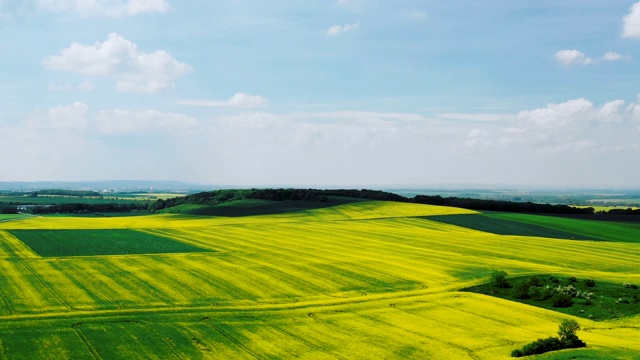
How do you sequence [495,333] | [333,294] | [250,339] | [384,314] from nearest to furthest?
[250,339] < [495,333] < [384,314] < [333,294]

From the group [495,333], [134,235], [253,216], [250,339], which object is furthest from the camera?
[253,216]

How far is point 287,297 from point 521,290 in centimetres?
2478

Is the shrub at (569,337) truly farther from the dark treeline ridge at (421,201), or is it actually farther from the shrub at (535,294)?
the dark treeline ridge at (421,201)

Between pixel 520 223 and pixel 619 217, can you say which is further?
pixel 619 217

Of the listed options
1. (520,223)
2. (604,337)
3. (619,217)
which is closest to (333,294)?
(604,337)

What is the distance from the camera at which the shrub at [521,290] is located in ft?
192

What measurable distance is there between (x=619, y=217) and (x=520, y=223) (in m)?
36.0

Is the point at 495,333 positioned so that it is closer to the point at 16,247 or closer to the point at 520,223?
the point at 16,247

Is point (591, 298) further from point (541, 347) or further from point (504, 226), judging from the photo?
point (504, 226)

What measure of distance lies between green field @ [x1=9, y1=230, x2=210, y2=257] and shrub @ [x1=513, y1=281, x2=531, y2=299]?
45.7 meters

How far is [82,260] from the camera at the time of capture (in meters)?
71.8

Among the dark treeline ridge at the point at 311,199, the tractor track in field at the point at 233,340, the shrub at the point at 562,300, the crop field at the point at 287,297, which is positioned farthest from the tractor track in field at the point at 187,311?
the dark treeline ridge at the point at 311,199

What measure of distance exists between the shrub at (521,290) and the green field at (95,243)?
150 feet

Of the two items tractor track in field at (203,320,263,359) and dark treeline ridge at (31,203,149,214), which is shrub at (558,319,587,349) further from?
dark treeline ridge at (31,203,149,214)
